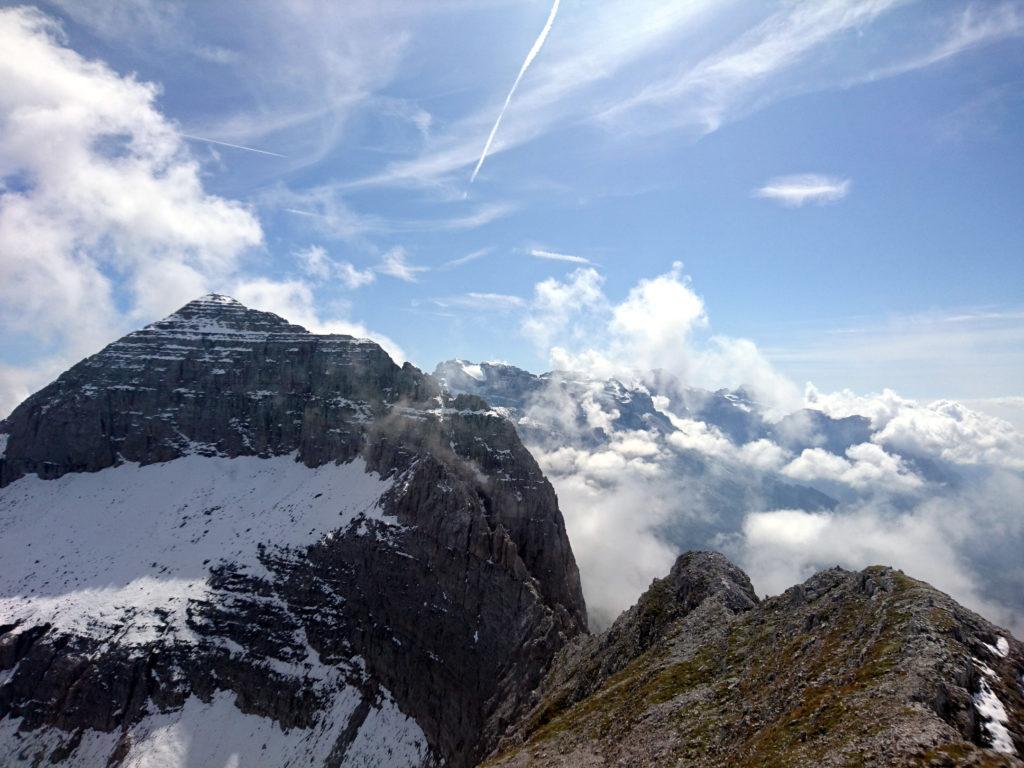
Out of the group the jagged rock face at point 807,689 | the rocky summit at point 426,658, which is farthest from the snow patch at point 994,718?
the rocky summit at point 426,658

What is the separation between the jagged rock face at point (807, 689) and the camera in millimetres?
35281

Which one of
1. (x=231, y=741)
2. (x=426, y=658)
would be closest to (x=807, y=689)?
(x=426, y=658)

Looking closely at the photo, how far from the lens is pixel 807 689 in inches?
1815

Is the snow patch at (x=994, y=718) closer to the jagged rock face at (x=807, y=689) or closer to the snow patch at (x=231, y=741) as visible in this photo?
the jagged rock face at (x=807, y=689)

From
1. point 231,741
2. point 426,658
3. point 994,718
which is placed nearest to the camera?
point 994,718

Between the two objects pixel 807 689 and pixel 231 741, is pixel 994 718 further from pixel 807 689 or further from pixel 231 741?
pixel 231 741

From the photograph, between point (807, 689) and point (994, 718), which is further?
point (807, 689)

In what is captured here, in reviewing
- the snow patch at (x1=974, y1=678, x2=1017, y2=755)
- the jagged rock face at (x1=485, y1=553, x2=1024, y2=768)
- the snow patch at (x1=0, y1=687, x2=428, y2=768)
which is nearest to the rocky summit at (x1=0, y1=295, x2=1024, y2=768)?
the jagged rock face at (x1=485, y1=553, x2=1024, y2=768)

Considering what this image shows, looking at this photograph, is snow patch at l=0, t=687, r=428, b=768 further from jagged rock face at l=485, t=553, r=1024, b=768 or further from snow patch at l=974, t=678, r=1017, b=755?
snow patch at l=974, t=678, r=1017, b=755

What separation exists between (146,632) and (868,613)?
8086 inches

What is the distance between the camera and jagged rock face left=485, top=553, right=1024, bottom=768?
35281mm

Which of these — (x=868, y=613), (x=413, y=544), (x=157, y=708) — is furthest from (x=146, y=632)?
(x=868, y=613)

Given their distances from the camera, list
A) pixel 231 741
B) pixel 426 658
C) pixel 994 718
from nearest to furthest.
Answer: pixel 994 718 < pixel 231 741 < pixel 426 658

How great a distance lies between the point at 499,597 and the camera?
7062 inches
